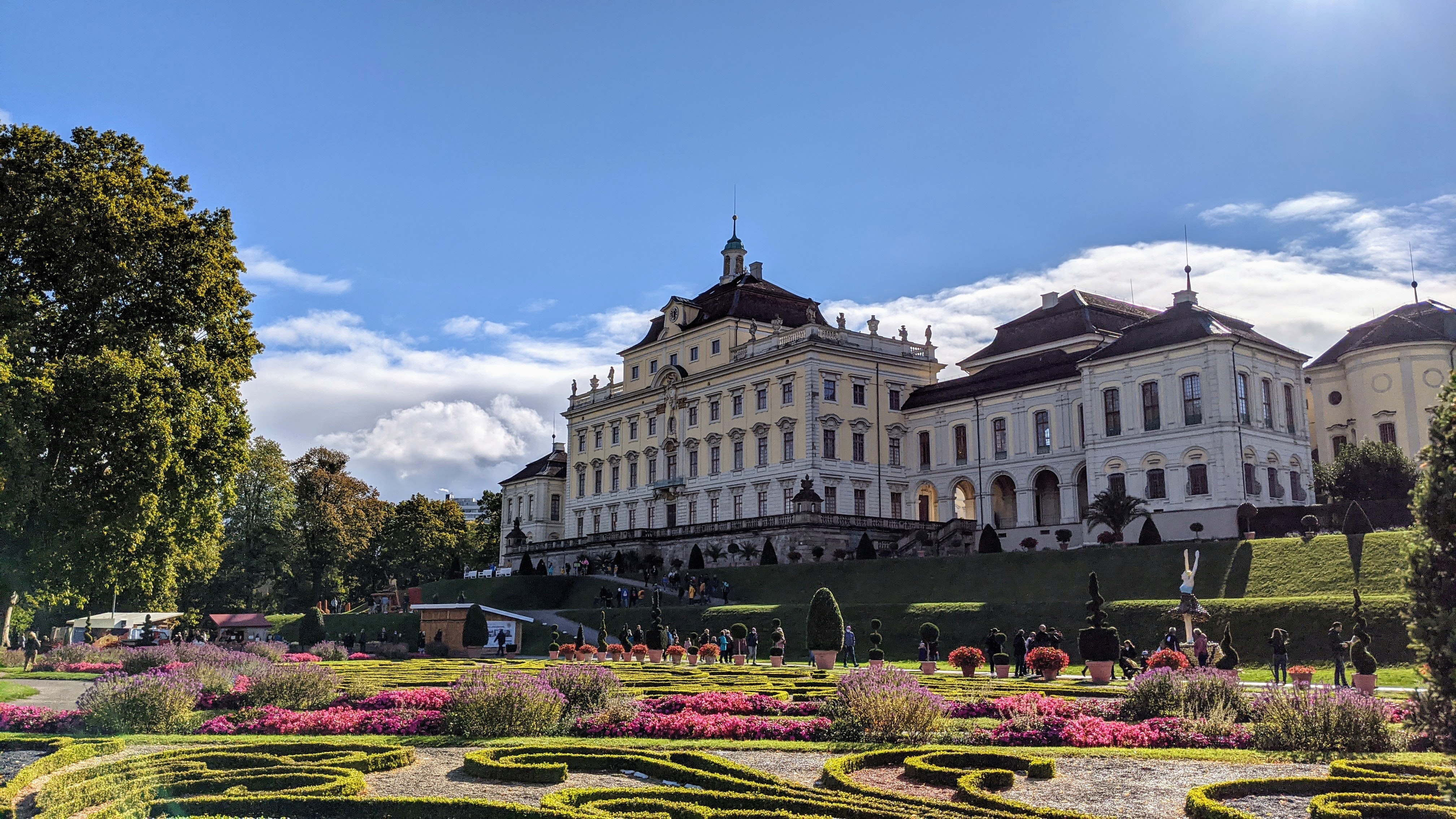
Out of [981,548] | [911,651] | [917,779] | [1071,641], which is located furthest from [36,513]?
[981,548]

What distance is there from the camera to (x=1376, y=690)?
19.9m

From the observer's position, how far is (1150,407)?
46469mm

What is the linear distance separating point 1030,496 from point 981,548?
8935 mm

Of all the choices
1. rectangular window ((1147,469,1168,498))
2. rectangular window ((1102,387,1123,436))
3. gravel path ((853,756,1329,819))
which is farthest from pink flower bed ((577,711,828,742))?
rectangular window ((1102,387,1123,436))

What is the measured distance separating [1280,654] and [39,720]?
22.0 m

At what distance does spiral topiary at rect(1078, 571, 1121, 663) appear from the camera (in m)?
22.0

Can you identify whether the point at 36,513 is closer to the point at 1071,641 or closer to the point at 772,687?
the point at 772,687

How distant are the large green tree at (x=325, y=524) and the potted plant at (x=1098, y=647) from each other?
184 ft

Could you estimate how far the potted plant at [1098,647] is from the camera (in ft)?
71.7

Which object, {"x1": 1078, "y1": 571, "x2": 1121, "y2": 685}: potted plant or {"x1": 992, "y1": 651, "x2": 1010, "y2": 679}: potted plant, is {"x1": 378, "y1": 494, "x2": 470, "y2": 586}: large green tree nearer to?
{"x1": 992, "y1": 651, "x2": 1010, "y2": 679}: potted plant

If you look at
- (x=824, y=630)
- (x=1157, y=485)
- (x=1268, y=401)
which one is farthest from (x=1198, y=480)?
(x=824, y=630)

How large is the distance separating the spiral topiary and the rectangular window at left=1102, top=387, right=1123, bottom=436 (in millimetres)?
26015

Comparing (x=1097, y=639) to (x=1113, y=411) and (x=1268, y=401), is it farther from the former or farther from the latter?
(x=1268, y=401)

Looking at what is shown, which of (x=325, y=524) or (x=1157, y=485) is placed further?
(x=325, y=524)
